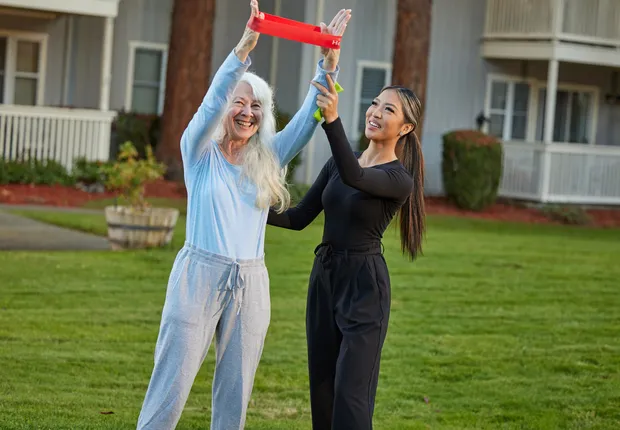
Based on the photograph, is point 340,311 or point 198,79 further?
point 198,79

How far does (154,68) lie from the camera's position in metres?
23.0

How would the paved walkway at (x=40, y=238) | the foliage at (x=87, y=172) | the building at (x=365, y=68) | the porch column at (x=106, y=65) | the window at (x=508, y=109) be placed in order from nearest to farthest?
the paved walkway at (x=40, y=238) → the foliage at (x=87, y=172) → the porch column at (x=106, y=65) → the building at (x=365, y=68) → the window at (x=508, y=109)

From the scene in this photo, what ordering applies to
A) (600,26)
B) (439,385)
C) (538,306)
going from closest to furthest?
(439,385) → (538,306) → (600,26)

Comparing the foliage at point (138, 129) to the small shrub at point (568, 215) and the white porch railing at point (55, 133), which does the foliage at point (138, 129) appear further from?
the small shrub at point (568, 215)

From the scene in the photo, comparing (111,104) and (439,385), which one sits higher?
(111,104)

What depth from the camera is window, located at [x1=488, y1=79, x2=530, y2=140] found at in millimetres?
25406

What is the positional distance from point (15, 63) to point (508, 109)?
10357 millimetres

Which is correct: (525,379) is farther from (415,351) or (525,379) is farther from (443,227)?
(443,227)

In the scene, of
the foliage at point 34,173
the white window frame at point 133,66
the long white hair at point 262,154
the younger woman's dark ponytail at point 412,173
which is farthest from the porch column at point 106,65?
the long white hair at point 262,154

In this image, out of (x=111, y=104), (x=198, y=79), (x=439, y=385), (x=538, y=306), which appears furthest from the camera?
(x=111, y=104)

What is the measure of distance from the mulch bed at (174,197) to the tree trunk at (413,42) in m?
2.22

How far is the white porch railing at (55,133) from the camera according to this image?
19766 millimetres

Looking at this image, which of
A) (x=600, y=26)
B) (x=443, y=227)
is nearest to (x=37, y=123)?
(x=443, y=227)

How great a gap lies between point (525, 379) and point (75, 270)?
4.95 m
